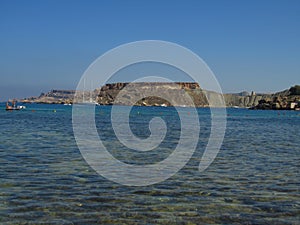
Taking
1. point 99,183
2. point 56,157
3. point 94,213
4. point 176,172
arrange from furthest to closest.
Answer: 1. point 56,157
2. point 176,172
3. point 99,183
4. point 94,213

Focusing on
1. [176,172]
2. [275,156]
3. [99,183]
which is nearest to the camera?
[99,183]

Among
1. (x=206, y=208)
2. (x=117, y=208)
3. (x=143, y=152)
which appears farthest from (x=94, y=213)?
(x=143, y=152)

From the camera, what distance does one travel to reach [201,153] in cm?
2872

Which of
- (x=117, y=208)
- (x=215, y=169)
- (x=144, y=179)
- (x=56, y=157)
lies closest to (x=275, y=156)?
(x=215, y=169)

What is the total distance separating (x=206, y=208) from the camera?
13.4 metres

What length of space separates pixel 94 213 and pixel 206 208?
12.2 ft

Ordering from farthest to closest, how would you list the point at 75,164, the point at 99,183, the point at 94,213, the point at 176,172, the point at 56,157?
the point at 56,157, the point at 75,164, the point at 176,172, the point at 99,183, the point at 94,213

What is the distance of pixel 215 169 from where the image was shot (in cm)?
2128

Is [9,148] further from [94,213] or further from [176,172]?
[94,213]

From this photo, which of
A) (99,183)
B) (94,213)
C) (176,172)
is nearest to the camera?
(94,213)

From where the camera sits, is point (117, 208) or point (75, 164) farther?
point (75, 164)

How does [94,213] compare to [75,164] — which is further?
[75,164]

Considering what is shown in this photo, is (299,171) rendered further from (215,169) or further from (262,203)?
(262,203)

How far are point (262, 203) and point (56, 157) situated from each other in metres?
14.4
